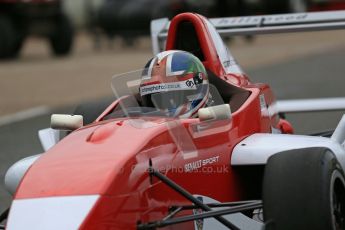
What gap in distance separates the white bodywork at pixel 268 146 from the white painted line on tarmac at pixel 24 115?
24.0 ft

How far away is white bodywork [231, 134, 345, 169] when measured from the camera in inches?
213

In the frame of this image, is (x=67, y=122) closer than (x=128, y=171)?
No

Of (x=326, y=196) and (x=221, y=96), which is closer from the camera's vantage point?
(x=326, y=196)

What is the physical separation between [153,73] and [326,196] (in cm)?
145

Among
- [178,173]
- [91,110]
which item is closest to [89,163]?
[178,173]

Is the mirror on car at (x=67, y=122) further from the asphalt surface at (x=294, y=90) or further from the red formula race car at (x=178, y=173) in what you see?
the asphalt surface at (x=294, y=90)

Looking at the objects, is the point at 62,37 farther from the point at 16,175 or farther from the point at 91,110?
the point at 16,175

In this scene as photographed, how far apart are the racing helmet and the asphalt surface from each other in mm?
2209

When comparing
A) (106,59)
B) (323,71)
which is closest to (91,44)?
(106,59)

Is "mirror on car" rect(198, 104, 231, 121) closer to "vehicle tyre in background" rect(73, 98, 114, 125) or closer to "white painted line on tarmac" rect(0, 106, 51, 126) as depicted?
"vehicle tyre in background" rect(73, 98, 114, 125)

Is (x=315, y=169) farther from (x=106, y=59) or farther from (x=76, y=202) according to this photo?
(x=106, y=59)

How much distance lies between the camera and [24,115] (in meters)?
13.2

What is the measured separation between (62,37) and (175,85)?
16639mm

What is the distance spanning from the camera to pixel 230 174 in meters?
5.45
